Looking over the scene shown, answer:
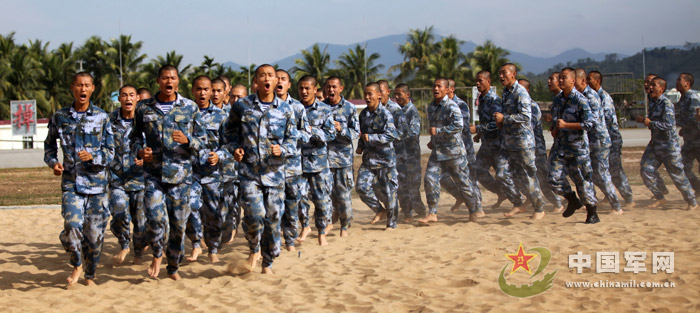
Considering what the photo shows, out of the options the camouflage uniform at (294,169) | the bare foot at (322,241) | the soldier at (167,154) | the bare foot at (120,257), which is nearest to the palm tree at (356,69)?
the bare foot at (322,241)

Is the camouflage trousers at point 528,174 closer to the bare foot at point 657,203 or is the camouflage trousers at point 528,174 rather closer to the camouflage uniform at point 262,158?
the bare foot at point 657,203

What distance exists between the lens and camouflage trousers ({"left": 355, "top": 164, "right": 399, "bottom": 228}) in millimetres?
10125

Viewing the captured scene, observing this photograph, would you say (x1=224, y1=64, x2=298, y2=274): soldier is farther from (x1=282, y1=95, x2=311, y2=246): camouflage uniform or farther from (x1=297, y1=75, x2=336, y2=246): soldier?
(x1=297, y1=75, x2=336, y2=246): soldier

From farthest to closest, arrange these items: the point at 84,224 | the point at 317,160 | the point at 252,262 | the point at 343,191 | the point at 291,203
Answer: the point at 343,191, the point at 317,160, the point at 291,203, the point at 252,262, the point at 84,224

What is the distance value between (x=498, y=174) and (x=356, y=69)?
59.6 m

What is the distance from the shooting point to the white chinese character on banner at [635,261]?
22.2ft

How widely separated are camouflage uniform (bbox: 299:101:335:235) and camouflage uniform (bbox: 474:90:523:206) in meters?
3.09

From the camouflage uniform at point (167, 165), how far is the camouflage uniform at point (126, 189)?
837 mm

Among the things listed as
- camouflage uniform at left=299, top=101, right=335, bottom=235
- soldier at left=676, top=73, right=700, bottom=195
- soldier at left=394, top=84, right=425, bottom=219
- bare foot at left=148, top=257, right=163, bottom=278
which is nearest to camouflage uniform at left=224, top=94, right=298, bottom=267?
bare foot at left=148, top=257, right=163, bottom=278

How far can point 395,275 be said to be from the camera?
23.1ft

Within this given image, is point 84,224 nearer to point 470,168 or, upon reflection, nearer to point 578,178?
point 578,178

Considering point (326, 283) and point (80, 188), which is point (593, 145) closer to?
point (326, 283)

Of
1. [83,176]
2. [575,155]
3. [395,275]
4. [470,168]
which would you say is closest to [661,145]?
[575,155]

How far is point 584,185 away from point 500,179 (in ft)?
5.10
